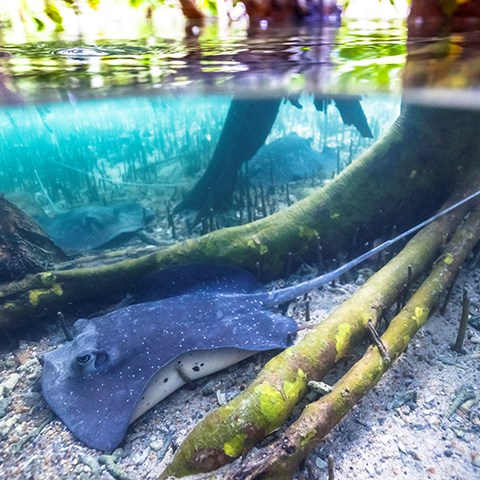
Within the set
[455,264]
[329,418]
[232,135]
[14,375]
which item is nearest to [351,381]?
[329,418]

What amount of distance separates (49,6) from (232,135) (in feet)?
16.9

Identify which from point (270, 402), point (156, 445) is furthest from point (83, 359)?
point (270, 402)

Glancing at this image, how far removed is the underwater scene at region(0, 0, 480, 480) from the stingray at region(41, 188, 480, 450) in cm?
2

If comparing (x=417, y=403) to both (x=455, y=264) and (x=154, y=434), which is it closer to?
(x=455, y=264)

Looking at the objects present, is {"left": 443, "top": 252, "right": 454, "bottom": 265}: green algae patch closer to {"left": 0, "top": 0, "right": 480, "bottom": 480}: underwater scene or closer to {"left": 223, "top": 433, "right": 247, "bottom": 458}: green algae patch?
{"left": 0, "top": 0, "right": 480, "bottom": 480}: underwater scene

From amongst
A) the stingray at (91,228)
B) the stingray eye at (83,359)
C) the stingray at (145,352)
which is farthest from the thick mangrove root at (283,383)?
the stingray at (91,228)

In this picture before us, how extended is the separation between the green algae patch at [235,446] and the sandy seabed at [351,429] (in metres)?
0.57

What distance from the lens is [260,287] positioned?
5559 millimetres

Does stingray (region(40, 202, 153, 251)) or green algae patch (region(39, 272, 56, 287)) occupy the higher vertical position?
green algae patch (region(39, 272, 56, 287))

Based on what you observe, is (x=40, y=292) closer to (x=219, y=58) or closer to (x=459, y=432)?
(x=219, y=58)

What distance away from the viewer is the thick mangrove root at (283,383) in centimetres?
282

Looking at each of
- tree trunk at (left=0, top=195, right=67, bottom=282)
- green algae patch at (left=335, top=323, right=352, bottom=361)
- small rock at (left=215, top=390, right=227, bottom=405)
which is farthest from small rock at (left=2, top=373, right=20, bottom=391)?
green algae patch at (left=335, top=323, right=352, bottom=361)

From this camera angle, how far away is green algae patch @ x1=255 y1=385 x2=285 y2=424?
120 inches

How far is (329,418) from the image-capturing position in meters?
3.07
